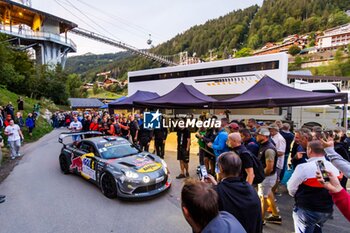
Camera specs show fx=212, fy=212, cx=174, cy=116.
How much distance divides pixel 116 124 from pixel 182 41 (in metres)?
150

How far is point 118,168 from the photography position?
4.80 metres

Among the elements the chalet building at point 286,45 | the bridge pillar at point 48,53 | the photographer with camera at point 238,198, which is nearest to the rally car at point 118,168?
the photographer with camera at point 238,198

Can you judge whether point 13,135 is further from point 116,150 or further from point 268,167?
point 268,167

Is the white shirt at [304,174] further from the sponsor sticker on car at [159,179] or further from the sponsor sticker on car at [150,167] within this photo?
the sponsor sticker on car at [150,167]

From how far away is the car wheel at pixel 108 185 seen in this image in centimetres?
476

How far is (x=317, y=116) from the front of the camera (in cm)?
1438

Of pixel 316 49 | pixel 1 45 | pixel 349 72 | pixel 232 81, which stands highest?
pixel 316 49

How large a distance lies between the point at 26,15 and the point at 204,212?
1950 inches

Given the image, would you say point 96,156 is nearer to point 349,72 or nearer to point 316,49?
point 349,72

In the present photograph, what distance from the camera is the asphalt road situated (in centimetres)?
370

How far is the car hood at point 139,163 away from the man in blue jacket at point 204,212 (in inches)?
139

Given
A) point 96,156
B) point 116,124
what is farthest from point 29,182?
point 116,124

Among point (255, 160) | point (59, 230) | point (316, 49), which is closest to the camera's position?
point (255, 160)

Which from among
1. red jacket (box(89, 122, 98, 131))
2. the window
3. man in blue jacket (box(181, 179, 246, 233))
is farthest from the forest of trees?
man in blue jacket (box(181, 179, 246, 233))
